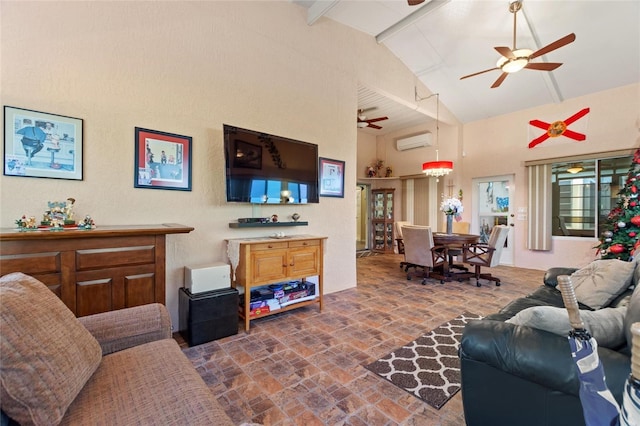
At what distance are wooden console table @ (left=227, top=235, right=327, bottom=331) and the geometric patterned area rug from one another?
120 centimetres

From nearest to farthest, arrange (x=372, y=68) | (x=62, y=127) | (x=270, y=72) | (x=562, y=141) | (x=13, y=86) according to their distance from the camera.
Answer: (x=13, y=86)
(x=62, y=127)
(x=270, y=72)
(x=372, y=68)
(x=562, y=141)

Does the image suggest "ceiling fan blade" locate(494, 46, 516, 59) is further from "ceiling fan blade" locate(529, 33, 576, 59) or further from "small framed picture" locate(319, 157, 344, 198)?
"small framed picture" locate(319, 157, 344, 198)

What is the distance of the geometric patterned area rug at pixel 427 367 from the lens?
1792 millimetres

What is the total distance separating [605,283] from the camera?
206 centimetres

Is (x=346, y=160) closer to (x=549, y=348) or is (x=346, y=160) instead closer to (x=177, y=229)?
(x=177, y=229)

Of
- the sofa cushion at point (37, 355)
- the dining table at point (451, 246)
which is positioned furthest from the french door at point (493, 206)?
the sofa cushion at point (37, 355)

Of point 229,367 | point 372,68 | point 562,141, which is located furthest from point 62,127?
point 562,141

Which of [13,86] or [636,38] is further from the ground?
[636,38]

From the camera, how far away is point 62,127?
82.4 inches

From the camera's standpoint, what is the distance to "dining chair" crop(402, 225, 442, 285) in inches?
171

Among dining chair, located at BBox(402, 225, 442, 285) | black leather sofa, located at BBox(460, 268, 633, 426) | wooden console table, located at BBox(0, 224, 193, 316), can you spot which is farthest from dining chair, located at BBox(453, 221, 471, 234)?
wooden console table, located at BBox(0, 224, 193, 316)

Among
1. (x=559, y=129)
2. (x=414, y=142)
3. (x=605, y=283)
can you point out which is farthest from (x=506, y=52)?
(x=414, y=142)

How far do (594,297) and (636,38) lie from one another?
4070 mm

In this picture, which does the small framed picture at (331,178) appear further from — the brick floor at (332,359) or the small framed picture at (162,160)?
the small framed picture at (162,160)
